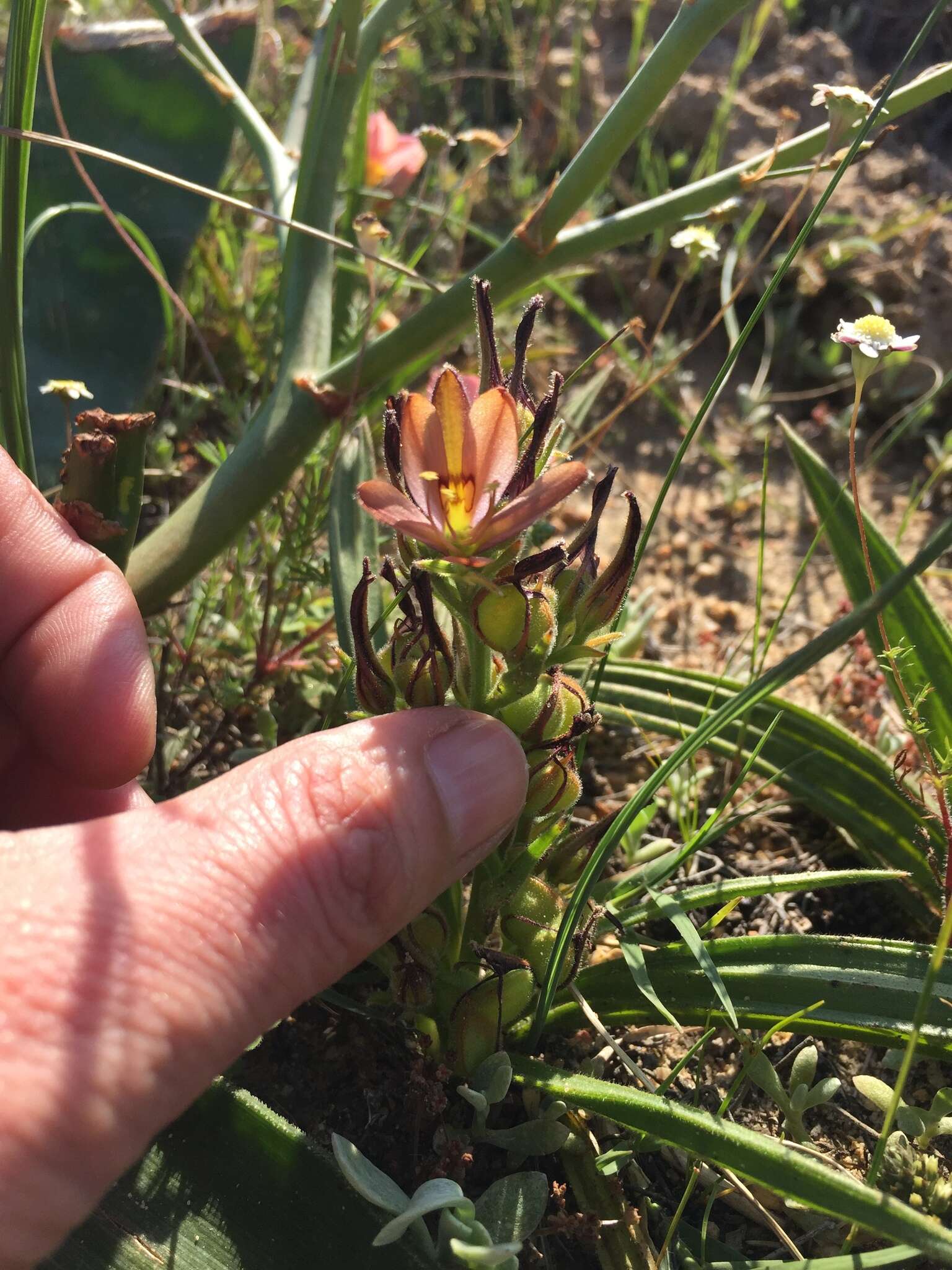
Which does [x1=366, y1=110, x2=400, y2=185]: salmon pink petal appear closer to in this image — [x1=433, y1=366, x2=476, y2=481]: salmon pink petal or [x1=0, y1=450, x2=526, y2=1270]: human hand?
[x1=433, y1=366, x2=476, y2=481]: salmon pink petal

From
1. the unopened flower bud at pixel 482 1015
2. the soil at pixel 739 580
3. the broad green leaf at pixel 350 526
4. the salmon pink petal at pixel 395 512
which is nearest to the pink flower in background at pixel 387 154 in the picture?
the soil at pixel 739 580

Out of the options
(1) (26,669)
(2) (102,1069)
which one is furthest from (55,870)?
(1) (26,669)

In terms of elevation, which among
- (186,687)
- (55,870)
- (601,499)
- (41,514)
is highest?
(601,499)

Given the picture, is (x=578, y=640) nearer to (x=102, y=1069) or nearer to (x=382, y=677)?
(x=382, y=677)

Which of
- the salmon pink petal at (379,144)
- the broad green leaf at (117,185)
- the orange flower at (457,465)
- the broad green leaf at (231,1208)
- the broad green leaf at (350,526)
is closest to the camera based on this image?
the orange flower at (457,465)

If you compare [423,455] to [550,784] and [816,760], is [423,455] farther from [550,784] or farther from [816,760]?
[816,760]

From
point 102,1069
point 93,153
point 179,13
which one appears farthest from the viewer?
point 179,13

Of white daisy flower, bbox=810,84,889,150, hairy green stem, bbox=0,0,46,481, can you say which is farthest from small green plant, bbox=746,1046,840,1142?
hairy green stem, bbox=0,0,46,481

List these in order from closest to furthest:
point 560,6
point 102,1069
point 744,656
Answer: point 102,1069, point 744,656, point 560,6

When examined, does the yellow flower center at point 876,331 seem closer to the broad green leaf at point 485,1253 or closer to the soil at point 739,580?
the soil at point 739,580
